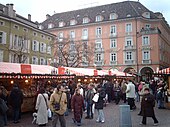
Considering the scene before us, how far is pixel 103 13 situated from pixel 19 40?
22.6 metres

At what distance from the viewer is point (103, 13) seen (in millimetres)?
51062

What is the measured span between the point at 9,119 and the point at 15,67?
3.63 m

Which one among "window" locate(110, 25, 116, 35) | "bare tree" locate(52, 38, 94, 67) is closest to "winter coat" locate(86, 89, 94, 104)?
"bare tree" locate(52, 38, 94, 67)

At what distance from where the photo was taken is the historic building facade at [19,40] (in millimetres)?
31250

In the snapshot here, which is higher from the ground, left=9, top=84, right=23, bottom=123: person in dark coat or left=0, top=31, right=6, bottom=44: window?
left=0, top=31, right=6, bottom=44: window

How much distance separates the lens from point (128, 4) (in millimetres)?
50656

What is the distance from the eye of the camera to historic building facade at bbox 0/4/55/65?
31250mm

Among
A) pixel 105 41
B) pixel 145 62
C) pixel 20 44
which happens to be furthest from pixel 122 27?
pixel 20 44

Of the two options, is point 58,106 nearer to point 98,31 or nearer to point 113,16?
point 98,31

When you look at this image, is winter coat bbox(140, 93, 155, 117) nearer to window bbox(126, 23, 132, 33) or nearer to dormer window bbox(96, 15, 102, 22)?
window bbox(126, 23, 132, 33)


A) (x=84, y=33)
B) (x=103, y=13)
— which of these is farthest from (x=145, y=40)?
(x=84, y=33)

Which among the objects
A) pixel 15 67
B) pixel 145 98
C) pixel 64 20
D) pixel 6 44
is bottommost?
pixel 145 98

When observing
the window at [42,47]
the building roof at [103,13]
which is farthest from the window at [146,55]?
the window at [42,47]

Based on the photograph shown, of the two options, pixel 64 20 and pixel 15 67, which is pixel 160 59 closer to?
pixel 64 20
